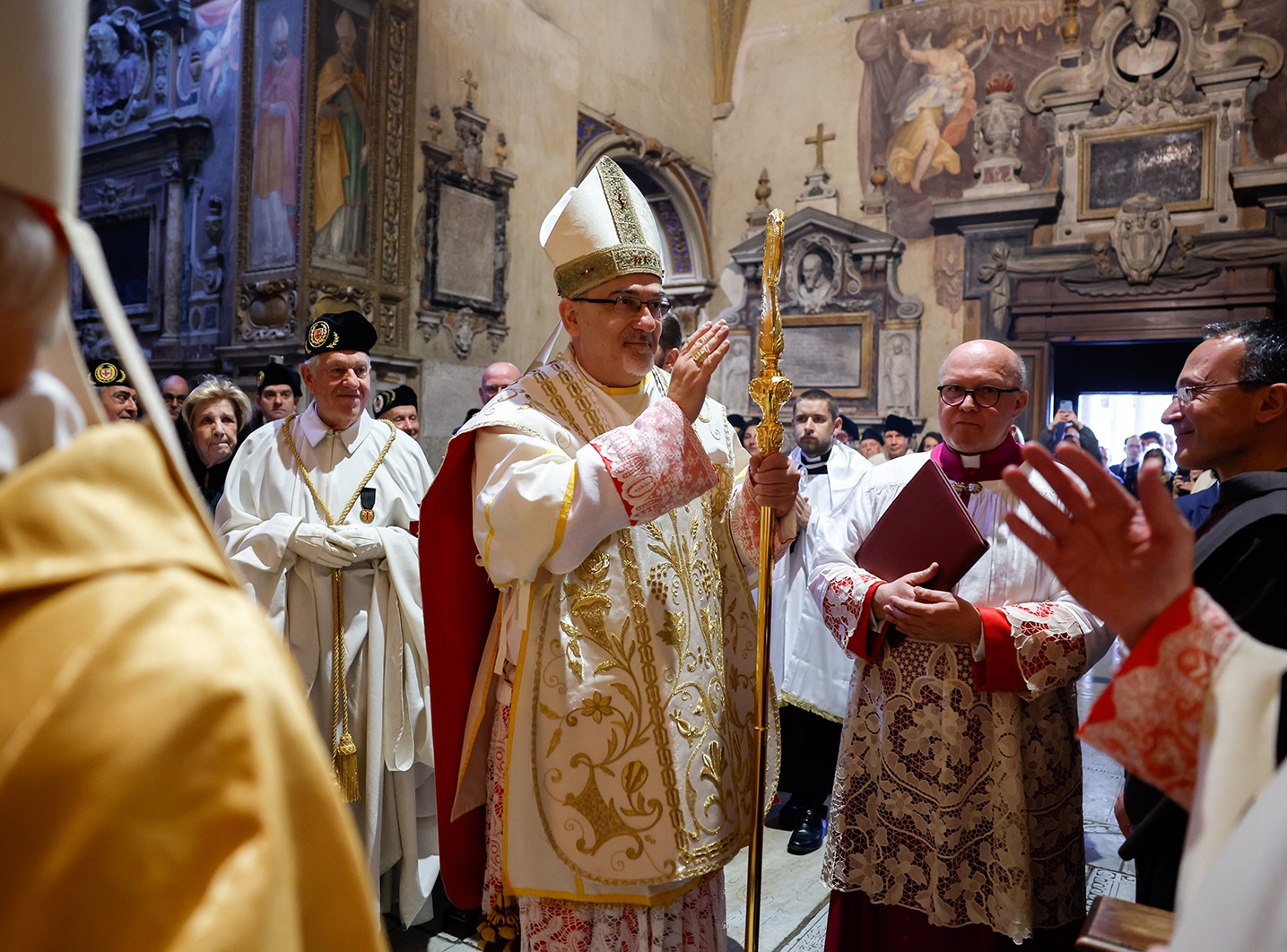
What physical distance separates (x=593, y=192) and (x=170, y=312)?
737 cm

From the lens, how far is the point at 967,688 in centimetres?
242

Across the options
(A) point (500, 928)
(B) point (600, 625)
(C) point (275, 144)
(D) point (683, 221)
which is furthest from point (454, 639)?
(D) point (683, 221)

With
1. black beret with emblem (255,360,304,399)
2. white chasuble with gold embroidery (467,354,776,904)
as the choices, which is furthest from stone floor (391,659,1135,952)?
black beret with emblem (255,360,304,399)

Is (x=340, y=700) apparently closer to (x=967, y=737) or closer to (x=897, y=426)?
(x=967, y=737)

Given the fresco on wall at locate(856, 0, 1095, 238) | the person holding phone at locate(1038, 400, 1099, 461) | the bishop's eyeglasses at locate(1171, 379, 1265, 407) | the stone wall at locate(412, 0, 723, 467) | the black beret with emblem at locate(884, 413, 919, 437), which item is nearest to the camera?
the bishop's eyeglasses at locate(1171, 379, 1265, 407)

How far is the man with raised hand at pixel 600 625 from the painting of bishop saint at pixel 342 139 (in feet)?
18.4

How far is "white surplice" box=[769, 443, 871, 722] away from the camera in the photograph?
4547mm

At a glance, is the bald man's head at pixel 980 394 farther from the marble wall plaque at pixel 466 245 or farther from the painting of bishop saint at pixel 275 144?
the marble wall plaque at pixel 466 245

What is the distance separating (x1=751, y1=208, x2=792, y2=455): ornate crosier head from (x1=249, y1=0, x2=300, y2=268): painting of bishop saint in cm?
600

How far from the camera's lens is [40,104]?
0.71 m

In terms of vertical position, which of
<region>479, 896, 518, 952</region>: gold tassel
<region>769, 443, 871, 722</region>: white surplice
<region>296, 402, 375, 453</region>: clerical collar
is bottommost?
<region>479, 896, 518, 952</region>: gold tassel

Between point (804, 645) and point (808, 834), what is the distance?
947 millimetres

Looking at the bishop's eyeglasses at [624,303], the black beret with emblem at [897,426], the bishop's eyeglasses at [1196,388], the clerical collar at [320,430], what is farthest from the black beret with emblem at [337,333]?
the black beret with emblem at [897,426]

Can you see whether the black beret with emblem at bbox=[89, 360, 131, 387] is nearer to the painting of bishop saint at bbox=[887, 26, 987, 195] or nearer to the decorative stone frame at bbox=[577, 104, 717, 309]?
the decorative stone frame at bbox=[577, 104, 717, 309]
